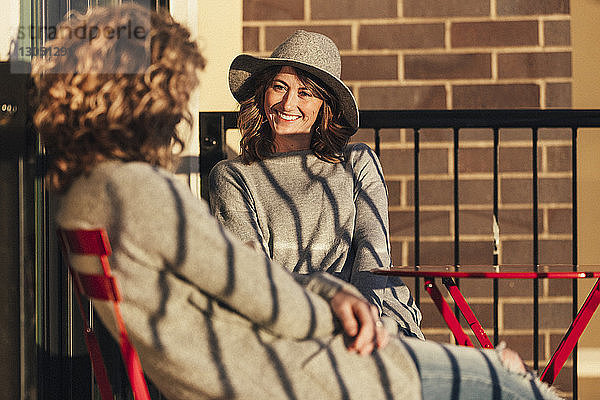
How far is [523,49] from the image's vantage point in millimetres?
4043

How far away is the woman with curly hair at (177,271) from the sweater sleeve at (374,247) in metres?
0.90

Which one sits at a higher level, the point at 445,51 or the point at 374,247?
the point at 445,51

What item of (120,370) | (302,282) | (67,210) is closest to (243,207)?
(120,370)

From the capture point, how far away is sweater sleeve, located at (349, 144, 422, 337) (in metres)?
2.55

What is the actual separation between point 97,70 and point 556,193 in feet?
9.61

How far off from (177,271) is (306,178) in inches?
56.5

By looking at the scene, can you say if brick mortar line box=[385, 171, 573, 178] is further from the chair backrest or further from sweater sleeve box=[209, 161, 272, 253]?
the chair backrest

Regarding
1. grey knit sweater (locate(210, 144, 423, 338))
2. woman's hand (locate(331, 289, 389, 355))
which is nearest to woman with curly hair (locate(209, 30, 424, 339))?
grey knit sweater (locate(210, 144, 423, 338))

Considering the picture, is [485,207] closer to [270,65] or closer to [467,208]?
[467,208]

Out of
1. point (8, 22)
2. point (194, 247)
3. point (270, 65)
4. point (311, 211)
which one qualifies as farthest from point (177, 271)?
point (270, 65)

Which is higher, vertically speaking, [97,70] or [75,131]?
[97,70]

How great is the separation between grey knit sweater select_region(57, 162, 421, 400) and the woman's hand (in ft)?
0.06

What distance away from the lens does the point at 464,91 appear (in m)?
4.05

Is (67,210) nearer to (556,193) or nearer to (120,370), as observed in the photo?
(120,370)
